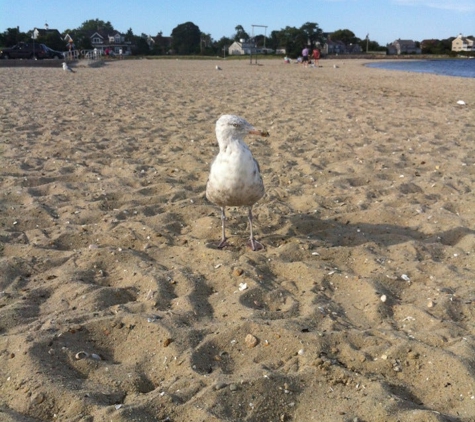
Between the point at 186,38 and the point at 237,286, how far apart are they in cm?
11797

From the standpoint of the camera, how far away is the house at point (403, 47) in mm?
114312

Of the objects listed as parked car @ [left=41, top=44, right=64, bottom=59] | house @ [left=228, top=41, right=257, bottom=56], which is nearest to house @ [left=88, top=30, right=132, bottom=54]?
house @ [left=228, top=41, right=257, bottom=56]

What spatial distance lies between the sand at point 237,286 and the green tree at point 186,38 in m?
108

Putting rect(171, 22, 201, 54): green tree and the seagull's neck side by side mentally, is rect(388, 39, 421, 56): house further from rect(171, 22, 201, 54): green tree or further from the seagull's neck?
the seagull's neck

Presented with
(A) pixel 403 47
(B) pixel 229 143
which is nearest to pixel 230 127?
(B) pixel 229 143

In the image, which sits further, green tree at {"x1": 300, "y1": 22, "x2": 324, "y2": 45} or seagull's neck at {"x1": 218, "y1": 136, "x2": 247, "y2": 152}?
green tree at {"x1": 300, "y1": 22, "x2": 324, "y2": 45}

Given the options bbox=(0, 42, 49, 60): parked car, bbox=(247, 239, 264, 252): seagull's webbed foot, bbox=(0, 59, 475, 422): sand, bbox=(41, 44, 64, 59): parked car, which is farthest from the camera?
bbox=(41, 44, 64, 59): parked car

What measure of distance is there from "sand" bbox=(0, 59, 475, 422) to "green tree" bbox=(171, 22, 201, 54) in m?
108

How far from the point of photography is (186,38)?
114m

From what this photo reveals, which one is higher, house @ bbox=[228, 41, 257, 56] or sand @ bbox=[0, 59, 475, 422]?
house @ bbox=[228, 41, 257, 56]

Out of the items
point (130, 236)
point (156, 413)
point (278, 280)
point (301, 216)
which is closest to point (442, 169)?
point (301, 216)

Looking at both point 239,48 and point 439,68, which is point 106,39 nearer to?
point 239,48

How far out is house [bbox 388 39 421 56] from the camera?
11431 centimetres

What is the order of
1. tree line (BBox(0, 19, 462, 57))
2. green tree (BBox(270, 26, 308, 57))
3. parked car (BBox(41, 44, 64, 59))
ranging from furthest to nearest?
1. tree line (BBox(0, 19, 462, 57))
2. green tree (BBox(270, 26, 308, 57))
3. parked car (BBox(41, 44, 64, 59))
